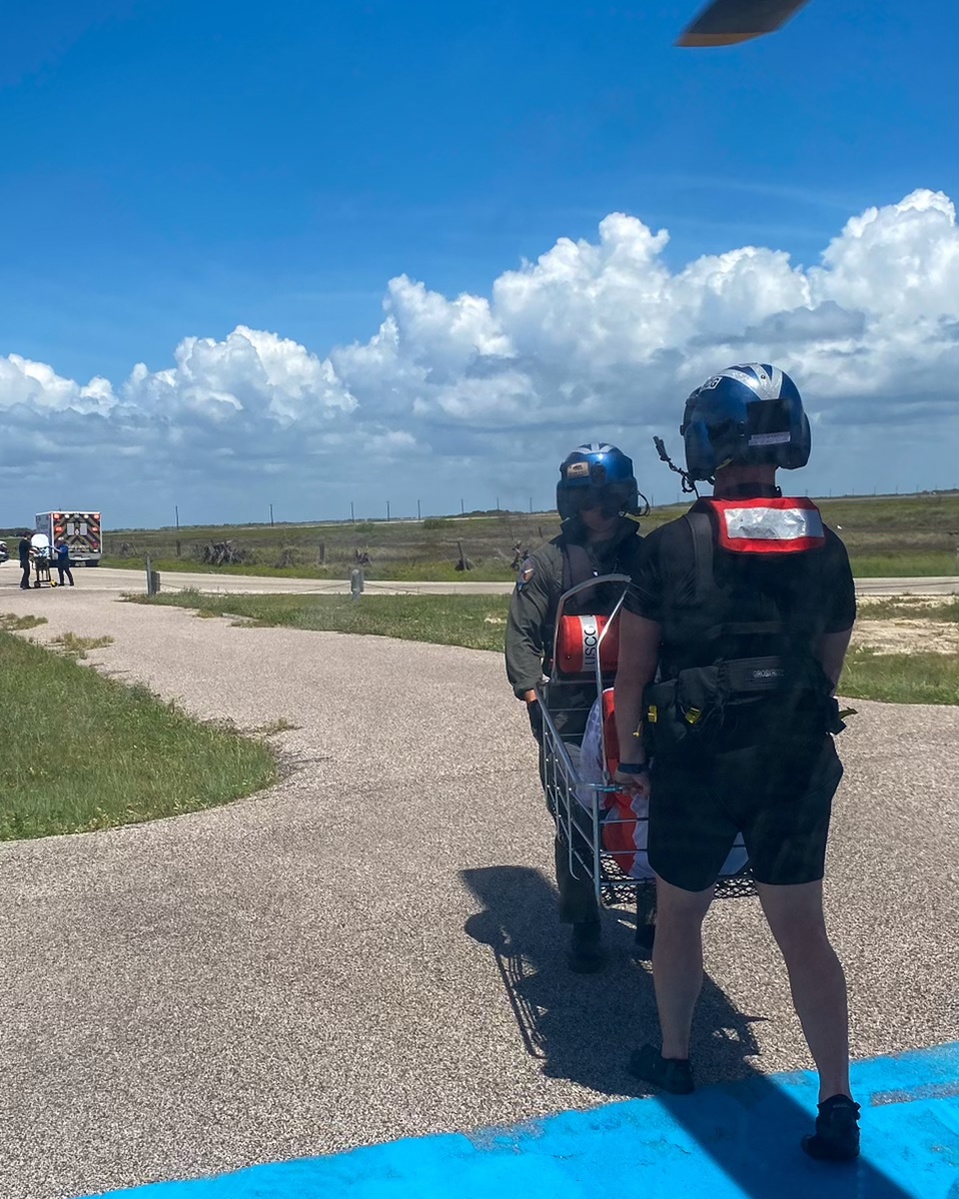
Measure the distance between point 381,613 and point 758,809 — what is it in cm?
1977

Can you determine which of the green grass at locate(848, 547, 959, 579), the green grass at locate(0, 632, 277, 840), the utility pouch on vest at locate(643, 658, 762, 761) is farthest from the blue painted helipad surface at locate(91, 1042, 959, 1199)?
the green grass at locate(848, 547, 959, 579)

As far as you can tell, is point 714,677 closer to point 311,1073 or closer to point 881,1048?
point 881,1048

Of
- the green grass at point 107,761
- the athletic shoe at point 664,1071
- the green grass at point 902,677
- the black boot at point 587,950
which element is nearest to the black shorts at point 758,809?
the athletic shoe at point 664,1071

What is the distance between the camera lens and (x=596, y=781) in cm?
363

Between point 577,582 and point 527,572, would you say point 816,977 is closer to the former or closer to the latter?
point 577,582

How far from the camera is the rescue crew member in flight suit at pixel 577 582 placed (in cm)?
445

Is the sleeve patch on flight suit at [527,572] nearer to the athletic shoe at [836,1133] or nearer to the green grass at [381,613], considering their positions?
the athletic shoe at [836,1133]

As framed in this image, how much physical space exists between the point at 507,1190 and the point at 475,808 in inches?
163

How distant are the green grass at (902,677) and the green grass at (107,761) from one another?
578cm

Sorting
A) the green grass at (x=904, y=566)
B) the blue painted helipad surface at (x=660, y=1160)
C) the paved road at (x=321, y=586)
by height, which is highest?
the green grass at (x=904, y=566)

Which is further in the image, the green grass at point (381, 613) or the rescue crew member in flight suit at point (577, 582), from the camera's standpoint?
the green grass at point (381, 613)

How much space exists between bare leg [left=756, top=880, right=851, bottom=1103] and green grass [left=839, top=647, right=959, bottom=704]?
8.00m

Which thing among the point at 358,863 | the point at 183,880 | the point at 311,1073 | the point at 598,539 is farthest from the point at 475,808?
the point at 311,1073

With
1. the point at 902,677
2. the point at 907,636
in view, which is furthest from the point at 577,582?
the point at 907,636
